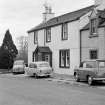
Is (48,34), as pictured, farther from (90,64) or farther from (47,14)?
(90,64)

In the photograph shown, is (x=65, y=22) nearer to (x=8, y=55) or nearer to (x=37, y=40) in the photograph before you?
(x=37, y=40)

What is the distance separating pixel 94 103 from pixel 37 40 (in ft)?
96.9

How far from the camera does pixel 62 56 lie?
1359 inches

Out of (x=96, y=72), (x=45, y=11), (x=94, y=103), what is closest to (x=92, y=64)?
(x=96, y=72)

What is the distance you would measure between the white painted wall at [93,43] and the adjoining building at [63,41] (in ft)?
2.37

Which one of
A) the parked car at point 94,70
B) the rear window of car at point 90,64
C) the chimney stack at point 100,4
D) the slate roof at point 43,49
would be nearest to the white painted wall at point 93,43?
the chimney stack at point 100,4

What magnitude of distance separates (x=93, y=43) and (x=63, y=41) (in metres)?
6.00

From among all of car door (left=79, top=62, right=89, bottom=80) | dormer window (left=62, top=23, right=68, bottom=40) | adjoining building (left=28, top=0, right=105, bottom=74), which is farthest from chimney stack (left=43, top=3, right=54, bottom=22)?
car door (left=79, top=62, right=89, bottom=80)

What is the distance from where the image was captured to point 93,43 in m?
28.7

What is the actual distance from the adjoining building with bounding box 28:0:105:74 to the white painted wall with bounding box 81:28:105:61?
0.72 meters

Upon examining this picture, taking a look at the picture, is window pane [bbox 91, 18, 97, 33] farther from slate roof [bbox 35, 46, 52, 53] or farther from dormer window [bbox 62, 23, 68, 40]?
slate roof [bbox 35, 46, 52, 53]

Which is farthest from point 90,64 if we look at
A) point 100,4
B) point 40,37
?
point 40,37

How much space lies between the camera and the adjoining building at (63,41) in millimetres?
31312

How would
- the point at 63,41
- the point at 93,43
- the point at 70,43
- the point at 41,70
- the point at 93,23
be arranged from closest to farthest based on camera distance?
the point at 93,43, the point at 93,23, the point at 41,70, the point at 70,43, the point at 63,41
